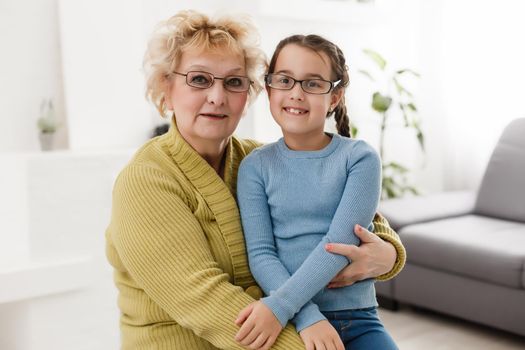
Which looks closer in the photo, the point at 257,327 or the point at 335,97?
the point at 257,327

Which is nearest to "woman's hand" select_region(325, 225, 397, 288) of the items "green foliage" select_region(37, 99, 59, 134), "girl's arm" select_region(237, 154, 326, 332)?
"girl's arm" select_region(237, 154, 326, 332)

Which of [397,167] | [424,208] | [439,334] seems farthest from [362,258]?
[397,167]

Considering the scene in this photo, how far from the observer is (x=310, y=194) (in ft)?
5.20

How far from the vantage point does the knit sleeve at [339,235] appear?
1.45 m

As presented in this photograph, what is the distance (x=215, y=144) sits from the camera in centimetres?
168

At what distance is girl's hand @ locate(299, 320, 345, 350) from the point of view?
1.42 meters

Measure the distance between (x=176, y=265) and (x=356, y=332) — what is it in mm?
439

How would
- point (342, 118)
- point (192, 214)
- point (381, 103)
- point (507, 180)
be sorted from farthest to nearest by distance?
point (381, 103) → point (507, 180) → point (342, 118) → point (192, 214)

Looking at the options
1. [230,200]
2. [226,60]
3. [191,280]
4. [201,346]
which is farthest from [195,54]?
[201,346]

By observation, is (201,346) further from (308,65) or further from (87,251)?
(87,251)

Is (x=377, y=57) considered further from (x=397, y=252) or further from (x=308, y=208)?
(x=308, y=208)

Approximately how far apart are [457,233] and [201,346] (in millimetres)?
2234

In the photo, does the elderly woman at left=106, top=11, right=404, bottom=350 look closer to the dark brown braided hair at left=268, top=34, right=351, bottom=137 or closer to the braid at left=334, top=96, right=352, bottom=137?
the dark brown braided hair at left=268, top=34, right=351, bottom=137

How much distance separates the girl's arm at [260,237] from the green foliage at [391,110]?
2.86 m
